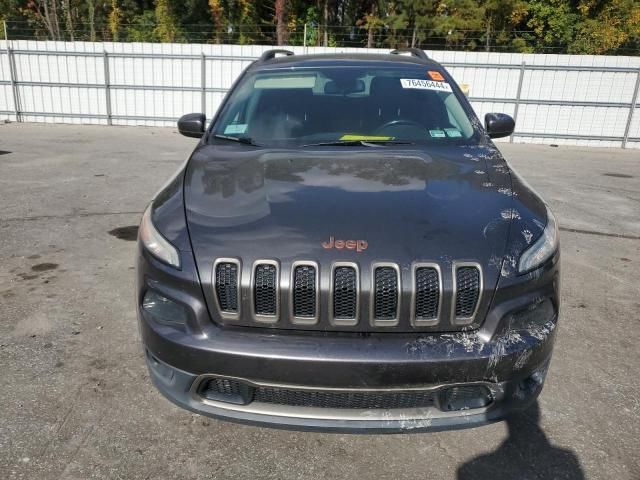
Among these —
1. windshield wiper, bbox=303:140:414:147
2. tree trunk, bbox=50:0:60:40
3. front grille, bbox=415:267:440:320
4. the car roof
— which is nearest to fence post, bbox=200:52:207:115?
the car roof

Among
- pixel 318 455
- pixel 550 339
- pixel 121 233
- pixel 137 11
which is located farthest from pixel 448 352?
pixel 137 11

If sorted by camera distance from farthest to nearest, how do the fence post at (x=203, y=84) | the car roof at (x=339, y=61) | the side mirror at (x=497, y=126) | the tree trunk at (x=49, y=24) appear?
1. the tree trunk at (x=49, y=24)
2. the fence post at (x=203, y=84)
3. the car roof at (x=339, y=61)
4. the side mirror at (x=497, y=126)

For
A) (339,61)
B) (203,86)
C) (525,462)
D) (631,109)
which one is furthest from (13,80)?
(631,109)

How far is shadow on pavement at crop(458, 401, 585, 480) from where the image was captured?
209cm

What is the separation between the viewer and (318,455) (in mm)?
2201

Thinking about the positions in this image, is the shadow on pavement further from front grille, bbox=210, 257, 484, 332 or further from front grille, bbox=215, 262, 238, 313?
front grille, bbox=215, 262, 238, 313

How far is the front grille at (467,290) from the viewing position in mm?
1835

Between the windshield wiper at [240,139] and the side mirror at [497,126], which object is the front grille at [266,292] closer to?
the windshield wiper at [240,139]

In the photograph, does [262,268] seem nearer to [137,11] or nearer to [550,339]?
[550,339]

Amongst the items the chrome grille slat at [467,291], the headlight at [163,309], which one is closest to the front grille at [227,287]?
the headlight at [163,309]

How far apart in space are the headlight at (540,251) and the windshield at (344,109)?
3.40 feet

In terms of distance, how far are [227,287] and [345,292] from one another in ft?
1.42

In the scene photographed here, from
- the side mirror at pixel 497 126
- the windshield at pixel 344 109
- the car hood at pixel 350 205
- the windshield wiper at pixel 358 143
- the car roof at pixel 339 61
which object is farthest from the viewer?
the car roof at pixel 339 61

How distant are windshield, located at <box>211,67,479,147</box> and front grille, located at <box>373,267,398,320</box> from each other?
1.33 metres
